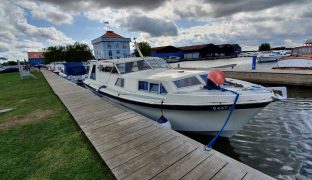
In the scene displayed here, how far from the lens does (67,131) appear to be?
6.04 meters

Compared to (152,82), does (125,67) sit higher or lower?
higher

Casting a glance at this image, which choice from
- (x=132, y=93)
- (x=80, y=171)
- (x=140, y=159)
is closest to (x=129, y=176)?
(x=140, y=159)

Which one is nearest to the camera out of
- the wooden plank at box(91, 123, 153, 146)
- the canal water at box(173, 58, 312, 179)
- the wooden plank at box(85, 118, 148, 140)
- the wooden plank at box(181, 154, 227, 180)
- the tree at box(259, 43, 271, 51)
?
the wooden plank at box(181, 154, 227, 180)

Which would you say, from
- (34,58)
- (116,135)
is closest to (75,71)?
(116,135)

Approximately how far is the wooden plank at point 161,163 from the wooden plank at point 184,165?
10 centimetres

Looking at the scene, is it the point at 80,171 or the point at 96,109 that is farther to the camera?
the point at 96,109

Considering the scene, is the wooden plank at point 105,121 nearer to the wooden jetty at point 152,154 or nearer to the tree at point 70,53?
the wooden jetty at point 152,154

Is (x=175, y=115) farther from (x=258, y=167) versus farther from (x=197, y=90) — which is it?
(x=258, y=167)

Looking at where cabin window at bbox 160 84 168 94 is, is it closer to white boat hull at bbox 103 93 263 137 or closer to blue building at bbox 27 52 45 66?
white boat hull at bbox 103 93 263 137

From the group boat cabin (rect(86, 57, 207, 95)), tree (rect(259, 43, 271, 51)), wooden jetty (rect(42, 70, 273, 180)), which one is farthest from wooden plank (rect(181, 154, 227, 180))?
tree (rect(259, 43, 271, 51))

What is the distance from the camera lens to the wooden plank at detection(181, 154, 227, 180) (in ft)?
11.1

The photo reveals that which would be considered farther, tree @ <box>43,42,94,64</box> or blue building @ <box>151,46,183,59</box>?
blue building @ <box>151,46,183,59</box>

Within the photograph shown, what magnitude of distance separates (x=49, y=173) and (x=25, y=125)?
3.99m

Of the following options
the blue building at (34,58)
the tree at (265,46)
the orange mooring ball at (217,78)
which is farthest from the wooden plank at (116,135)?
the blue building at (34,58)
